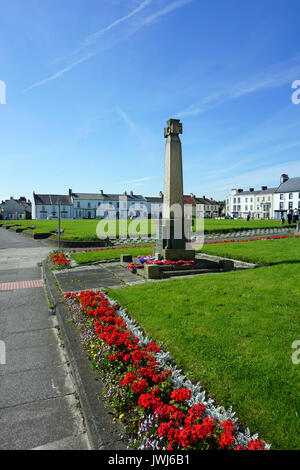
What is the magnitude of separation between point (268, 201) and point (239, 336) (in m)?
78.0

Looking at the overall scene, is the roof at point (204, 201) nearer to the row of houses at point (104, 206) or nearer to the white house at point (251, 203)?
the row of houses at point (104, 206)

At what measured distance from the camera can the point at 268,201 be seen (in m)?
74.5

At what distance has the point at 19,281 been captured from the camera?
10.5m

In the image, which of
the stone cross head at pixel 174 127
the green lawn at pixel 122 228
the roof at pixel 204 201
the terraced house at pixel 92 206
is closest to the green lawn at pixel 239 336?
the stone cross head at pixel 174 127

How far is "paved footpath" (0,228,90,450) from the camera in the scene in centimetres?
305

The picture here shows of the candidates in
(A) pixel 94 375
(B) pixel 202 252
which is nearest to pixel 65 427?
(A) pixel 94 375

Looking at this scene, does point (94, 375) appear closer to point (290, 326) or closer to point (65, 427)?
point (65, 427)

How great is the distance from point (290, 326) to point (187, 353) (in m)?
2.25

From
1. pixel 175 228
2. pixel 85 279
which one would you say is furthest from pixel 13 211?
pixel 175 228

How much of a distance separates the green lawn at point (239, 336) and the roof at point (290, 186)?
2624 inches

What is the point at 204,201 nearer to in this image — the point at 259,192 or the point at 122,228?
the point at 259,192

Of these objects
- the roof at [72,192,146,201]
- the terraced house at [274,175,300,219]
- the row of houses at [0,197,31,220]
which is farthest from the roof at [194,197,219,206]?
the row of houses at [0,197,31,220]

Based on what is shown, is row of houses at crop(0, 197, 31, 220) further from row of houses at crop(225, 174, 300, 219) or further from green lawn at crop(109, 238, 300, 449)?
green lawn at crop(109, 238, 300, 449)

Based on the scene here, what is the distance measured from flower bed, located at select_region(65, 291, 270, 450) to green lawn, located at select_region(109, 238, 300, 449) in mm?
283
